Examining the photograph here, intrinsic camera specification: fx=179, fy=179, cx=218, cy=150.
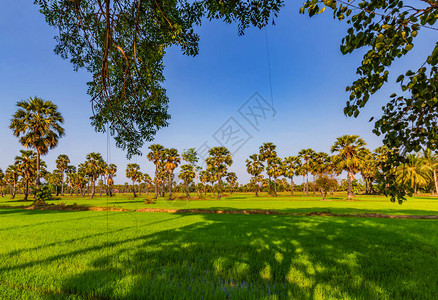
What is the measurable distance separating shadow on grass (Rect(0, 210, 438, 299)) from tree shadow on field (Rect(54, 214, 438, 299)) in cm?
2

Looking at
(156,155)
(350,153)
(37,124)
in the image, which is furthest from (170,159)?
(350,153)

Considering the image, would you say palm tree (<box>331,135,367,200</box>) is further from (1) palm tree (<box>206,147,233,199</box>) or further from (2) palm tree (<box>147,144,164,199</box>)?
(2) palm tree (<box>147,144,164,199</box>)

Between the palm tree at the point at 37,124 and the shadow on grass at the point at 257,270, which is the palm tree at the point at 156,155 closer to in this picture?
the palm tree at the point at 37,124

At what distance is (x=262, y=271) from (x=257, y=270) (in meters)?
0.14

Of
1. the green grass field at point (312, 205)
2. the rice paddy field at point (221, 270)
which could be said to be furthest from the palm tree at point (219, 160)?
the rice paddy field at point (221, 270)

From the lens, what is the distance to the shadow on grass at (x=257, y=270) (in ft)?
11.3

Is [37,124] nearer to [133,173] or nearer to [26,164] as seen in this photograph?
[26,164]

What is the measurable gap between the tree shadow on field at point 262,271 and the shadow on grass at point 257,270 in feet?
0.06

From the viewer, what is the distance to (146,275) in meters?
4.11

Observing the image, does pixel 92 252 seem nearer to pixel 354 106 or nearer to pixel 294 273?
pixel 294 273

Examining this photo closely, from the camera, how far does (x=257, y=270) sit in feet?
14.6

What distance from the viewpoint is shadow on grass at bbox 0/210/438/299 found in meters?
3.45

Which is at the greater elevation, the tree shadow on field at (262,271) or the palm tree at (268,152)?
the palm tree at (268,152)

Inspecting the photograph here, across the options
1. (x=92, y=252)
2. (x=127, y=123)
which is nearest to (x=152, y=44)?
(x=127, y=123)
